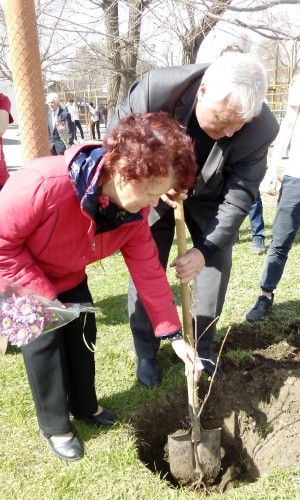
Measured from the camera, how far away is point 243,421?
9.02 feet

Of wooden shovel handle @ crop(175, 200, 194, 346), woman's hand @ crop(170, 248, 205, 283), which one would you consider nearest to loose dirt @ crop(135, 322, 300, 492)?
wooden shovel handle @ crop(175, 200, 194, 346)

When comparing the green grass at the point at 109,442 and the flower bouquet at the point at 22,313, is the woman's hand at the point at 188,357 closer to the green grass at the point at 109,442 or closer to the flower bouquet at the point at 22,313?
the green grass at the point at 109,442

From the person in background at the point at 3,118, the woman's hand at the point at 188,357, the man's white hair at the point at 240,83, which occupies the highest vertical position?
the man's white hair at the point at 240,83

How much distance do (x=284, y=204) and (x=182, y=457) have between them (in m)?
2.00

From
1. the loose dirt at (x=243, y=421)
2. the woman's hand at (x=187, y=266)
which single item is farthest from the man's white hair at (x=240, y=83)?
the loose dirt at (x=243, y=421)

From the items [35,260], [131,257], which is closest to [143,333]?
[131,257]

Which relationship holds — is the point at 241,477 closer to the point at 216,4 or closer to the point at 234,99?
the point at 234,99

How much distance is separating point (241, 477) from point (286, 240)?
181 centimetres

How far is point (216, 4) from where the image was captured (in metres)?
5.58

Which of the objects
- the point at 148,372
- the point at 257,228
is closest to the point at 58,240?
the point at 148,372

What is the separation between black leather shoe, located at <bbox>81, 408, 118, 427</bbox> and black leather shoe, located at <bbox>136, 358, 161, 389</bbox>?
0.36 m

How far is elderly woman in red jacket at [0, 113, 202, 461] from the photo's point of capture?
5.68 ft

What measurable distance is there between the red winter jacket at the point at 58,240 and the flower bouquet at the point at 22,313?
39 millimetres

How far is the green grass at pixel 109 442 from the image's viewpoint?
2178 mm
